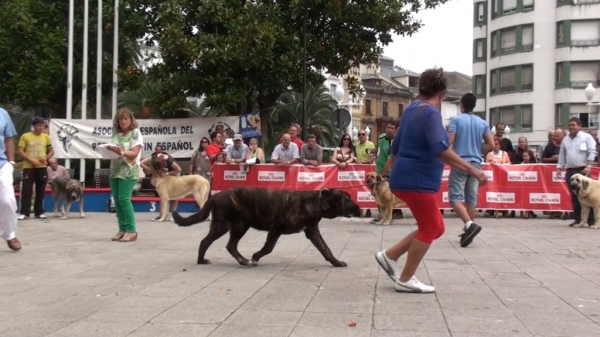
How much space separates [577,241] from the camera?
395 inches

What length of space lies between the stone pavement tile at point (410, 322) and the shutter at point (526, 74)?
2252 inches

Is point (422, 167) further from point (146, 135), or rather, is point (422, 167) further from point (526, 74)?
point (526, 74)

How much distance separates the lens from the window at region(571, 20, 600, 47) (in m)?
55.3

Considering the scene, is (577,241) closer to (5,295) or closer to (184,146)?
(5,295)

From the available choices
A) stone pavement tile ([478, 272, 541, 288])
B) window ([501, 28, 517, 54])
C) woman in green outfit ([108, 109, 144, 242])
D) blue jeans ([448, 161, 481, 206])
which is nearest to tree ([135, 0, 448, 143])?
woman in green outfit ([108, 109, 144, 242])

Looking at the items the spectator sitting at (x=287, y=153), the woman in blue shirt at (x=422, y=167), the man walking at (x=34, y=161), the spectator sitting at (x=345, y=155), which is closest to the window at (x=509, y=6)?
the spectator sitting at (x=345, y=155)

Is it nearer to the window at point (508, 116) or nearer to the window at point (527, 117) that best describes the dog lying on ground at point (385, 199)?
the window at point (527, 117)

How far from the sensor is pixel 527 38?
5841 cm

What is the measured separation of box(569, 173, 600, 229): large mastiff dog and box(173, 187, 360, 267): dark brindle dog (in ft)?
21.8

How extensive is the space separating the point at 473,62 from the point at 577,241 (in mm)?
58013

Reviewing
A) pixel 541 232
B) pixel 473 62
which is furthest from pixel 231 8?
pixel 473 62

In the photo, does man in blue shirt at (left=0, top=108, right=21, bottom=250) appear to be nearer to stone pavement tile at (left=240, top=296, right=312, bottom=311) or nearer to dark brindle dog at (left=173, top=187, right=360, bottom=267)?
dark brindle dog at (left=173, top=187, right=360, bottom=267)

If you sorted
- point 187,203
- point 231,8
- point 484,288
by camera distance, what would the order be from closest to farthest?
point 484,288, point 187,203, point 231,8

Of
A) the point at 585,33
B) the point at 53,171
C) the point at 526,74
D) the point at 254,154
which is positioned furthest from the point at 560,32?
the point at 53,171
